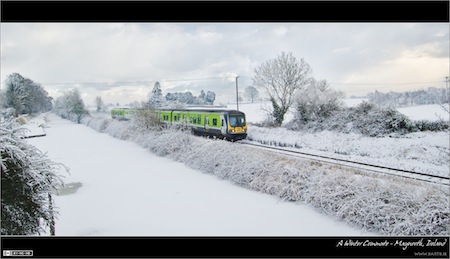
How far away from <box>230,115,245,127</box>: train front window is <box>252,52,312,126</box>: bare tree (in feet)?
25.6

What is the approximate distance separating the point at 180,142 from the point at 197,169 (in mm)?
3366

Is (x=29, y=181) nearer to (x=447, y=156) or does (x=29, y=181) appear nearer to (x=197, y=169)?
(x=197, y=169)

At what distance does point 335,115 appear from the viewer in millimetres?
22031

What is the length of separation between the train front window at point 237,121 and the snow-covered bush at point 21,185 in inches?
620

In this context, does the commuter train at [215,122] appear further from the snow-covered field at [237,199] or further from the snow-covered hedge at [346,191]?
the snow-covered hedge at [346,191]

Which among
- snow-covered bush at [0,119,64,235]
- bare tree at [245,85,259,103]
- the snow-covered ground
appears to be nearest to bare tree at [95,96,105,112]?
bare tree at [245,85,259,103]

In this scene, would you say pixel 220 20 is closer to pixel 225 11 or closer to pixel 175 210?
pixel 225 11

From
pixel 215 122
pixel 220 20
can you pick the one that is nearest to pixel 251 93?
pixel 215 122

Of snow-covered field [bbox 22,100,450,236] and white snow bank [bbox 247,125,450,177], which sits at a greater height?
snow-covered field [bbox 22,100,450,236]

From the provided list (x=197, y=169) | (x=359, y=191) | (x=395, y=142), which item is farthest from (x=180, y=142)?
(x=395, y=142)

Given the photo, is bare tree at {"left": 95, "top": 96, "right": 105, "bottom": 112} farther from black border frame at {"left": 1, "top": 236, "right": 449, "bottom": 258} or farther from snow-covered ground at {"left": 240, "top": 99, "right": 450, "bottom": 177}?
black border frame at {"left": 1, "top": 236, "right": 449, "bottom": 258}

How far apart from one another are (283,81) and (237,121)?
377 inches

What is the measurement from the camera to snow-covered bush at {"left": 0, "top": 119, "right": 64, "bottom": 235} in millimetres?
3602

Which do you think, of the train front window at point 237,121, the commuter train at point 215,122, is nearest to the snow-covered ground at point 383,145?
the train front window at point 237,121
